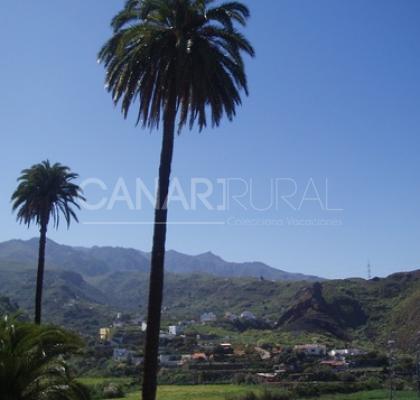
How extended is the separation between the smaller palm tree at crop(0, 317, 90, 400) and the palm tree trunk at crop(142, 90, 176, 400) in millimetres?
2319

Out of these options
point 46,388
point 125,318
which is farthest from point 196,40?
point 125,318

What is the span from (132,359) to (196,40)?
7781 cm

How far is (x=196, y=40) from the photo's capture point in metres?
17.9

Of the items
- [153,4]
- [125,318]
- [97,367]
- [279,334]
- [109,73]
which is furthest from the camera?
[125,318]

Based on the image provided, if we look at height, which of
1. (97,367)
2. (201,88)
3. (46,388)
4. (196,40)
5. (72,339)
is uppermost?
(196,40)

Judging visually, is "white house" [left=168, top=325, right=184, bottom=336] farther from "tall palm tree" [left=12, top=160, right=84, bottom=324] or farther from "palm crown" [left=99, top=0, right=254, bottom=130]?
"palm crown" [left=99, top=0, right=254, bottom=130]

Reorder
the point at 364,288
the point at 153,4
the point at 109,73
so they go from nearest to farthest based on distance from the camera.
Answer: the point at 153,4, the point at 109,73, the point at 364,288

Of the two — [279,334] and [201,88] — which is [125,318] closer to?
[279,334]

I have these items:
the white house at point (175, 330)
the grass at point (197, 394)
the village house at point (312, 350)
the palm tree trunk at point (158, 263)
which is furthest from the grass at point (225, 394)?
the white house at point (175, 330)

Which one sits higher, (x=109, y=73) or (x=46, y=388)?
(x=109, y=73)

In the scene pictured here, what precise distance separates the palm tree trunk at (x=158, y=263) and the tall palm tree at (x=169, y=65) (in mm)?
27

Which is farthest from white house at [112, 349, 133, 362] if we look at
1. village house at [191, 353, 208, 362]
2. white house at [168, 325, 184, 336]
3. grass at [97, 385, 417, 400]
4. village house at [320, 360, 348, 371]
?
white house at [168, 325, 184, 336]

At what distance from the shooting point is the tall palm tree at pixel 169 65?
57.8 ft

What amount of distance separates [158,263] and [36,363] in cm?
462
